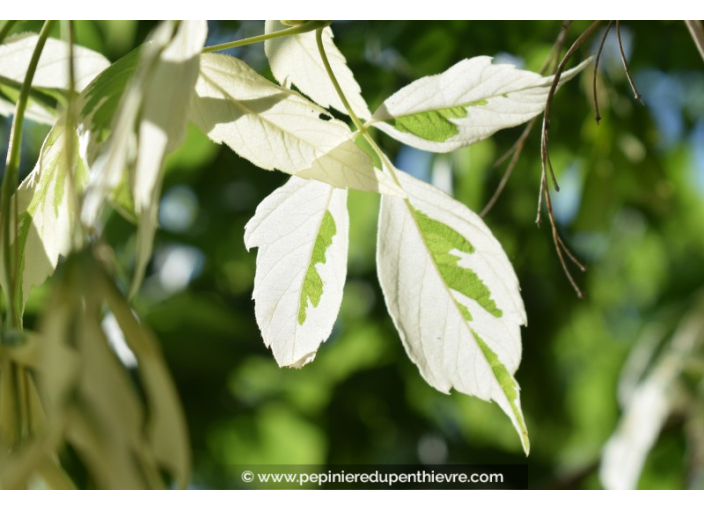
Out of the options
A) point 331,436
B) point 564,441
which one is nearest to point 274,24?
point 331,436

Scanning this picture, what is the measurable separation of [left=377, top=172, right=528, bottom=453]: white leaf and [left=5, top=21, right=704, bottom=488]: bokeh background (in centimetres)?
23

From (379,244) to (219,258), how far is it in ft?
2.52

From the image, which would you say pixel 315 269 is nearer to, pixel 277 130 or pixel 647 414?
pixel 277 130

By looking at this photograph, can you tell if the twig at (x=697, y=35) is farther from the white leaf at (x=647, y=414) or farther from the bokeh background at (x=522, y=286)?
the white leaf at (x=647, y=414)

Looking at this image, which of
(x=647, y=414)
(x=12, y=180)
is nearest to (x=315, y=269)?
(x=12, y=180)

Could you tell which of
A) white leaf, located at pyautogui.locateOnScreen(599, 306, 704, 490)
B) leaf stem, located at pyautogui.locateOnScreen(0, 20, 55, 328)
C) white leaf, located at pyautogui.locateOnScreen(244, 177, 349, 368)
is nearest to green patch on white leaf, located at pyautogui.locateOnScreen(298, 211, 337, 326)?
white leaf, located at pyautogui.locateOnScreen(244, 177, 349, 368)

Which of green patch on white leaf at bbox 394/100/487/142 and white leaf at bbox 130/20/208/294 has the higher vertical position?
white leaf at bbox 130/20/208/294

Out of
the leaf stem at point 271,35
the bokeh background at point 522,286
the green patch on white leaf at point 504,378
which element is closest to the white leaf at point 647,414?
the bokeh background at point 522,286

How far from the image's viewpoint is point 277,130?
0.27 metres

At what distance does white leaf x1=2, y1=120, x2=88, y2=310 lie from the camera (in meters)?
0.28

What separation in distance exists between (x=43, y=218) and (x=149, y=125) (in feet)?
0.43

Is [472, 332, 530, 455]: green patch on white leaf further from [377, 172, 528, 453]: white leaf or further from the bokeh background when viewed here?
the bokeh background

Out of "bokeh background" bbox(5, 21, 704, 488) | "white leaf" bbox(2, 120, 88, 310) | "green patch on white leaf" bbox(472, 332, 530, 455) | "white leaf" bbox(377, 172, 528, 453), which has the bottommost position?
"bokeh background" bbox(5, 21, 704, 488)

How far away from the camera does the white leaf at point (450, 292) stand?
31cm
